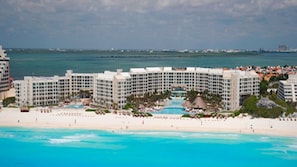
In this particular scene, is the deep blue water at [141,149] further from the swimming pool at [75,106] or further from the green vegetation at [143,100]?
the swimming pool at [75,106]

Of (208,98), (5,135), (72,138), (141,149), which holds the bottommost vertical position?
(141,149)

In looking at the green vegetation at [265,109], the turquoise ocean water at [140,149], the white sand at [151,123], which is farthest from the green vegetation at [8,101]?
the green vegetation at [265,109]

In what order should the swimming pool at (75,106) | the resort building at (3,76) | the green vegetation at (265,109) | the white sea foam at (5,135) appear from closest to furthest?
the white sea foam at (5,135) → the green vegetation at (265,109) → the swimming pool at (75,106) → the resort building at (3,76)

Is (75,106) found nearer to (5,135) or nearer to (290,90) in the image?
(5,135)

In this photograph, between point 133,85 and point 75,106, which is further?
point 133,85

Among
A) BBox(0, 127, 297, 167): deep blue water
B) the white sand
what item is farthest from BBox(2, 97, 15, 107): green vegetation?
BBox(0, 127, 297, 167): deep blue water

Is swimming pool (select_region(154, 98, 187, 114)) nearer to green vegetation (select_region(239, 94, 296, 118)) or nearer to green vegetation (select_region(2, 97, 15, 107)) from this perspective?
green vegetation (select_region(239, 94, 296, 118))

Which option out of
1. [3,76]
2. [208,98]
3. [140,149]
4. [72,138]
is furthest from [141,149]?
[3,76]
